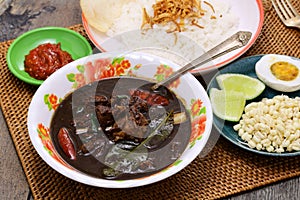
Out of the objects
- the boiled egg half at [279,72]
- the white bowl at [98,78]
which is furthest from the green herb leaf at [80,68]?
the boiled egg half at [279,72]

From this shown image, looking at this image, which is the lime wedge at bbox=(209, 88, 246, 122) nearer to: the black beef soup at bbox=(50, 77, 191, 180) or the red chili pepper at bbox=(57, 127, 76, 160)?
the black beef soup at bbox=(50, 77, 191, 180)

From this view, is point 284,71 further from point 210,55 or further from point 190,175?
point 190,175

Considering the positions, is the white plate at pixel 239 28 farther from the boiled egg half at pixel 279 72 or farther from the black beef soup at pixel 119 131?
the black beef soup at pixel 119 131

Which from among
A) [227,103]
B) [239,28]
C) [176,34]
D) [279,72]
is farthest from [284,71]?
[176,34]

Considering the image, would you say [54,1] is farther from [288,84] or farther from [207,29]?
[288,84]

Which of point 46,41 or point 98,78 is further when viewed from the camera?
point 46,41

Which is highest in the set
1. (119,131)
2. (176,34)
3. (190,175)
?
(119,131)

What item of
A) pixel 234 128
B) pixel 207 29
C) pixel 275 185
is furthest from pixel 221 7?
pixel 275 185
